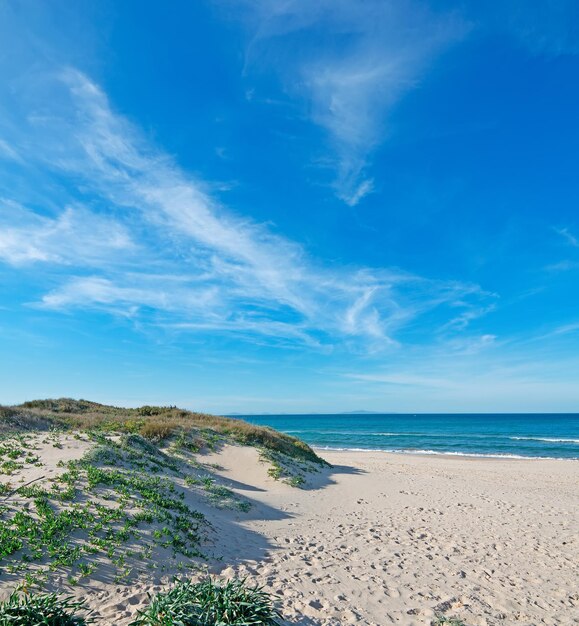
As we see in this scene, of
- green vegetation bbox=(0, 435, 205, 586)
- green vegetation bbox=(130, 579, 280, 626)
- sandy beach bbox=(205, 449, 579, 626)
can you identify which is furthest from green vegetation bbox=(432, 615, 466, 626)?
green vegetation bbox=(0, 435, 205, 586)

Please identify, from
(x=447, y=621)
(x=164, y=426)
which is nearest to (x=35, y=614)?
(x=447, y=621)

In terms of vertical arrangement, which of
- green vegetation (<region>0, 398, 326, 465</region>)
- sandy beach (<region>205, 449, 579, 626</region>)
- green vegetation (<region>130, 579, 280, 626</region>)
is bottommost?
sandy beach (<region>205, 449, 579, 626</region>)

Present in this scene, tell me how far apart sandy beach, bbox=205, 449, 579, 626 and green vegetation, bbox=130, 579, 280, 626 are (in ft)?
4.38

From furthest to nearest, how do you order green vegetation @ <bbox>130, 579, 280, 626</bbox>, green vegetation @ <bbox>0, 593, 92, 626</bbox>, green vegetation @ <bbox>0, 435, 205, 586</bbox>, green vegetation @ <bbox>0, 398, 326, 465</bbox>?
green vegetation @ <bbox>0, 398, 326, 465</bbox> < green vegetation @ <bbox>0, 435, 205, 586</bbox> < green vegetation @ <bbox>130, 579, 280, 626</bbox> < green vegetation @ <bbox>0, 593, 92, 626</bbox>

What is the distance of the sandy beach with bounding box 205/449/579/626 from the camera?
6.95 metres

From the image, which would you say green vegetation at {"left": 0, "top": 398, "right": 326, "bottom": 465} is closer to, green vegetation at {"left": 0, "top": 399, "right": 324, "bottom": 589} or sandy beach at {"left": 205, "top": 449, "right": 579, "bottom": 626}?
green vegetation at {"left": 0, "top": 399, "right": 324, "bottom": 589}

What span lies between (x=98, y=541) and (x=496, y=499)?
15.5 metres

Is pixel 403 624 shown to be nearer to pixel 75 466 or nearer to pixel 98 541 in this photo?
pixel 98 541

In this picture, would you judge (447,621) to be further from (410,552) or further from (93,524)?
(93,524)

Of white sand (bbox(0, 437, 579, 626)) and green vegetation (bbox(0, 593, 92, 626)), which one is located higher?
green vegetation (bbox(0, 593, 92, 626))

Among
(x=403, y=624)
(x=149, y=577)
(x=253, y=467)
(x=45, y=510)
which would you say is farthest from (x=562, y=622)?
(x=253, y=467)

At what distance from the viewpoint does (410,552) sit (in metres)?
9.78

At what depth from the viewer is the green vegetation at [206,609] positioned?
189 inches

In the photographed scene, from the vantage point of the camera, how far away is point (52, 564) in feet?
20.9
